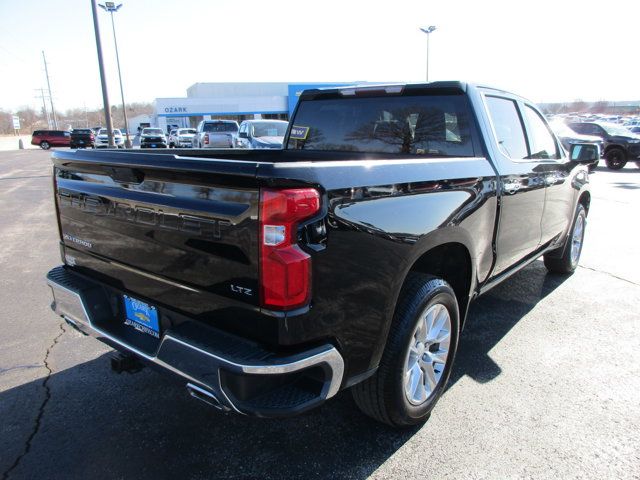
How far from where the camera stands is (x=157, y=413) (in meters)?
2.86

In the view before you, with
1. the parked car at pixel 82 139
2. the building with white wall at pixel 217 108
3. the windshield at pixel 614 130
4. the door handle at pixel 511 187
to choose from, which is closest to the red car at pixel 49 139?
the parked car at pixel 82 139

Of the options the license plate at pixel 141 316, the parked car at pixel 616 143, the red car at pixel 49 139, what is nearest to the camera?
the license plate at pixel 141 316

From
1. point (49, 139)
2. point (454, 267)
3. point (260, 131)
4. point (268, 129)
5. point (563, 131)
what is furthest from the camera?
point (49, 139)

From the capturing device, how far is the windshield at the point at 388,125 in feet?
10.8

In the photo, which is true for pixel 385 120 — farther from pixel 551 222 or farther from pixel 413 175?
pixel 551 222

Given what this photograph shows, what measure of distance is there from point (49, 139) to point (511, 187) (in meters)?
51.0

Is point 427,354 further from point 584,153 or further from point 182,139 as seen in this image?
point 182,139

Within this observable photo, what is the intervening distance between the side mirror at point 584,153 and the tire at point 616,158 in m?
15.6

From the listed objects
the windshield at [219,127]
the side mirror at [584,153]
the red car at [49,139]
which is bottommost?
the red car at [49,139]

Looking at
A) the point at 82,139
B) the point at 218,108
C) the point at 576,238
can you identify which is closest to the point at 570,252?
the point at 576,238

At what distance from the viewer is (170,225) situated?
2.13 meters

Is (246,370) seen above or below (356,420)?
above

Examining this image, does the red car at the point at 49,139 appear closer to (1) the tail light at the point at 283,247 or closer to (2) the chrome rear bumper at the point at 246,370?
(2) the chrome rear bumper at the point at 246,370

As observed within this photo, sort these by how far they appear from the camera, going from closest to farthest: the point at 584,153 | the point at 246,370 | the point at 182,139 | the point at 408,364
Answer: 1. the point at 246,370
2. the point at 408,364
3. the point at 584,153
4. the point at 182,139
